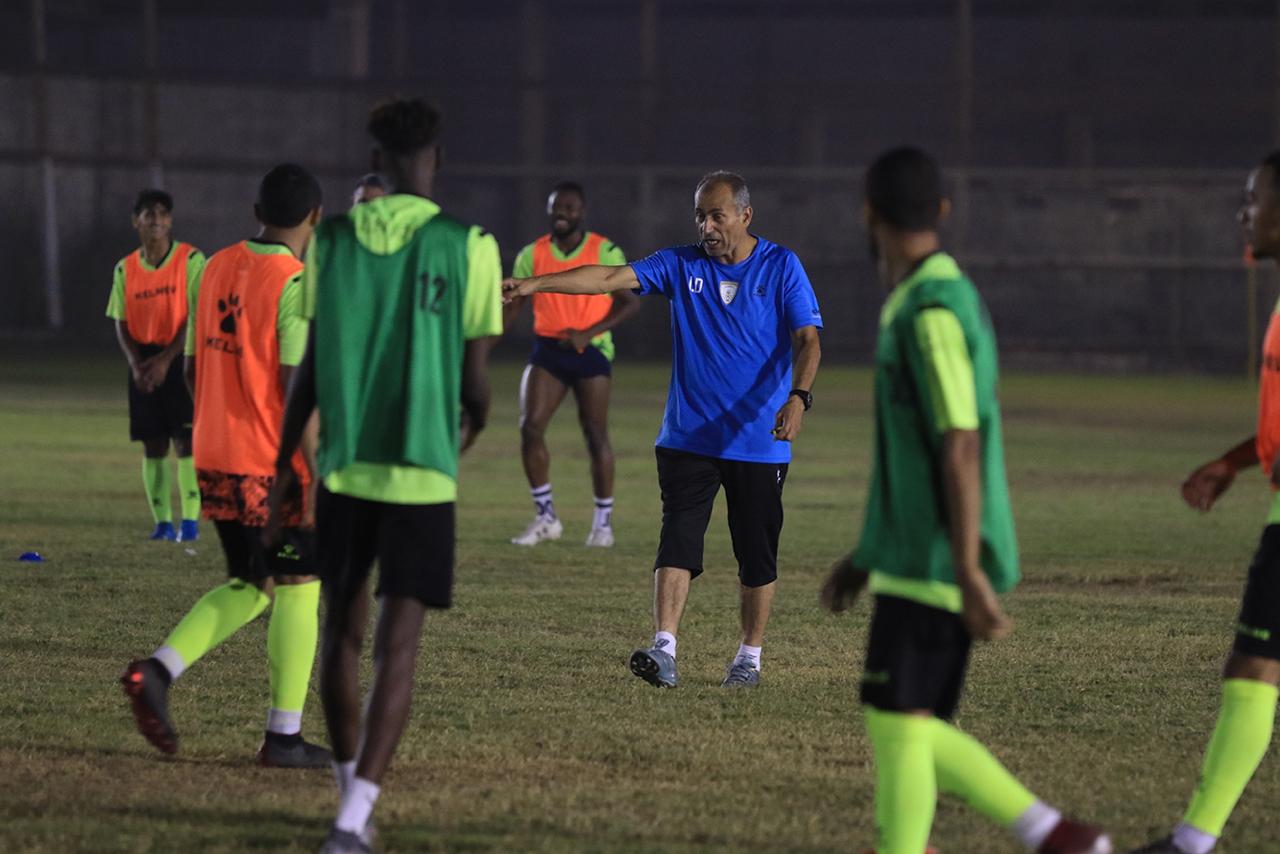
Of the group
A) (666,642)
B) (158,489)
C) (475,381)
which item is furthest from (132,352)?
(475,381)

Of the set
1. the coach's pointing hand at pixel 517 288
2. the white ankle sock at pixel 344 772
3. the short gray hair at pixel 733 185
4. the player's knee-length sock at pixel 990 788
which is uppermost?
the short gray hair at pixel 733 185

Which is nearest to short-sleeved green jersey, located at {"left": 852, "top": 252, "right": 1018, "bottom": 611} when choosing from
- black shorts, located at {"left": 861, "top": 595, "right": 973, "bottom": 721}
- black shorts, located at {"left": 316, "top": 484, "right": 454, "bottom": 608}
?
black shorts, located at {"left": 861, "top": 595, "right": 973, "bottom": 721}

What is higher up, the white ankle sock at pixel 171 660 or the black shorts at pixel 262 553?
the black shorts at pixel 262 553

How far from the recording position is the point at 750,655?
8.04 meters

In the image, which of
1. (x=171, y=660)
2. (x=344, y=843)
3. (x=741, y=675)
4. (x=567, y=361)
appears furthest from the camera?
(x=567, y=361)

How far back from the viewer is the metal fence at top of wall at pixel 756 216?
39.3 meters

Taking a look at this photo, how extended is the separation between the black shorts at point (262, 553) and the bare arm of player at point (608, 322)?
5.47m

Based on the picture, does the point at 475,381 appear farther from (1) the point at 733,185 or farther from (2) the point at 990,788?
(1) the point at 733,185

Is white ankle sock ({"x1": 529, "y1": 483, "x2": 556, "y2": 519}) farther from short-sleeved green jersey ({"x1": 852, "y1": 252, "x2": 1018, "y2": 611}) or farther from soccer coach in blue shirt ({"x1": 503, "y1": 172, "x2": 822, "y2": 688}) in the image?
short-sleeved green jersey ({"x1": 852, "y1": 252, "x2": 1018, "y2": 611})

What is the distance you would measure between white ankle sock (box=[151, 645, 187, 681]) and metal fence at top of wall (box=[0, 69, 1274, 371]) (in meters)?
33.4

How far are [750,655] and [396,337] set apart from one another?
3.35 meters

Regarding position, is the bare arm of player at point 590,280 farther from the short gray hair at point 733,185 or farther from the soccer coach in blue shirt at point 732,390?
the short gray hair at point 733,185

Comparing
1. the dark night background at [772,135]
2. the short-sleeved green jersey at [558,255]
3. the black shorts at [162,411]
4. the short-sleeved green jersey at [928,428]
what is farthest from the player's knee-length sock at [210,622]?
the dark night background at [772,135]

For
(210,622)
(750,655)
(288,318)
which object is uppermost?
(288,318)
